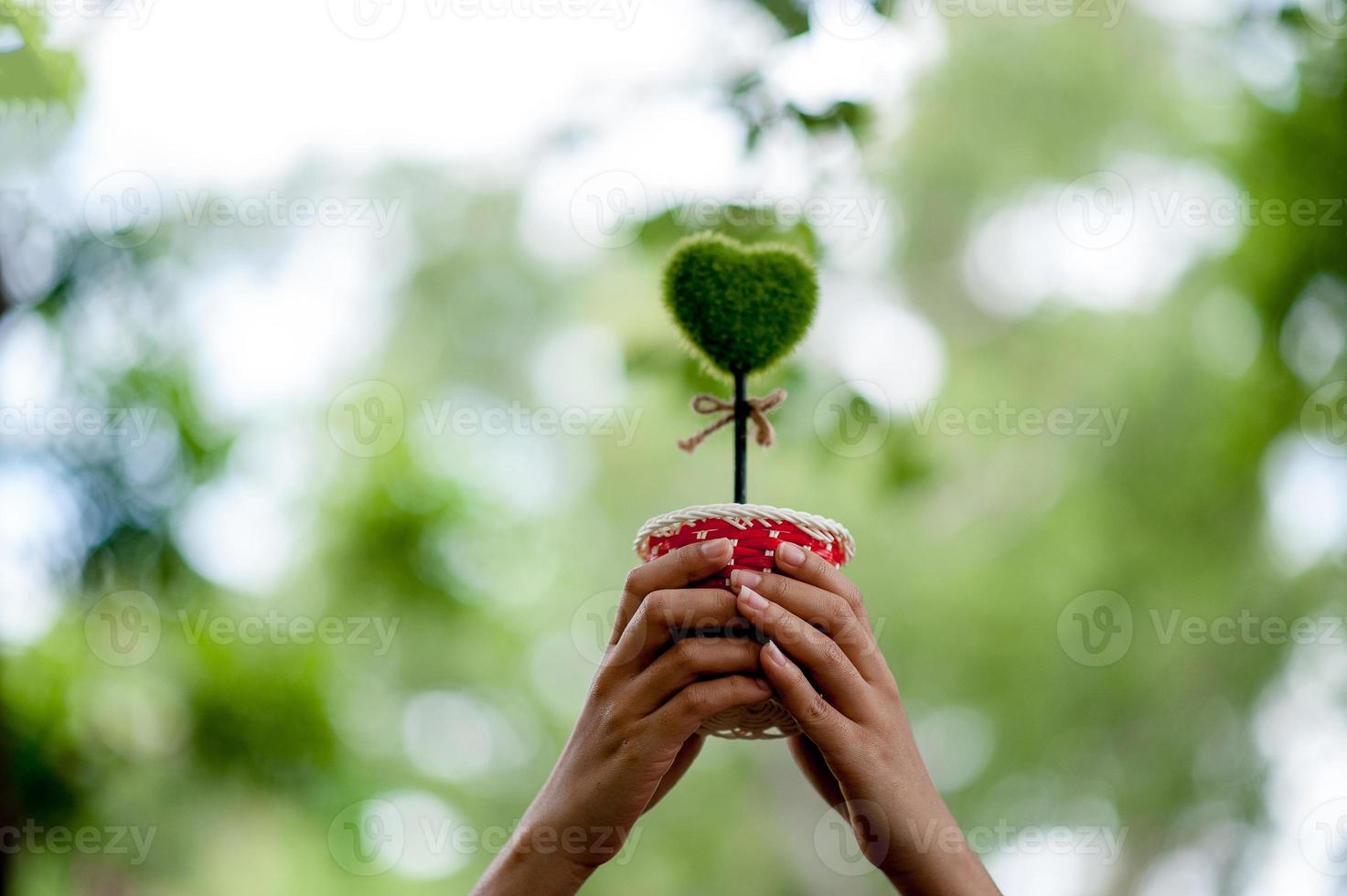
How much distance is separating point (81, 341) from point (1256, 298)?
3793 mm

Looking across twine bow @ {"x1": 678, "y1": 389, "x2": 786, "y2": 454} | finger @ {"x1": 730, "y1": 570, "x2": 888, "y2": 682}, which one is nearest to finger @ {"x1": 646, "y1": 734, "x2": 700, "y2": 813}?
finger @ {"x1": 730, "y1": 570, "x2": 888, "y2": 682}

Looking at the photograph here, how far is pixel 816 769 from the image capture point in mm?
1215

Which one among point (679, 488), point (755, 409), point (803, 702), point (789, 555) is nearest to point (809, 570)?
point (789, 555)

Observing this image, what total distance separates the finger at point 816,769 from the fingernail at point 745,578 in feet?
0.90

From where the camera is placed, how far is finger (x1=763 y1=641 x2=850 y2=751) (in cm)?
98

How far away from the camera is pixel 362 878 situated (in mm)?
6301

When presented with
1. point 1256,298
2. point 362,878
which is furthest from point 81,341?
point 362,878

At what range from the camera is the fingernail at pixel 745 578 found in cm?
100

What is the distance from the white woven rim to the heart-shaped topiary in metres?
0.21

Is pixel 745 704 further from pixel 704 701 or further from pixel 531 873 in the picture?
pixel 531 873

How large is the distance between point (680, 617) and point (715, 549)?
0.08 metres

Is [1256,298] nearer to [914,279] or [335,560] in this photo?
[914,279]

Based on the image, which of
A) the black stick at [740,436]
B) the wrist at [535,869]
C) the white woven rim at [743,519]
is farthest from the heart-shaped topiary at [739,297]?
the wrist at [535,869]

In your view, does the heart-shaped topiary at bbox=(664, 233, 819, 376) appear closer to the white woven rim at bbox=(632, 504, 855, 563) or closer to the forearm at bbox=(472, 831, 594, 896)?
the white woven rim at bbox=(632, 504, 855, 563)
